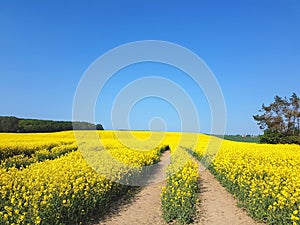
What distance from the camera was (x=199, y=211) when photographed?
8938mm

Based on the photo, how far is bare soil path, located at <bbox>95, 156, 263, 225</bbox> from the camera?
811cm

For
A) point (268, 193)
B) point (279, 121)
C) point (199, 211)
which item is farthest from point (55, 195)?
point (279, 121)

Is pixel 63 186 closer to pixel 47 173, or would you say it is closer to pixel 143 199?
pixel 47 173

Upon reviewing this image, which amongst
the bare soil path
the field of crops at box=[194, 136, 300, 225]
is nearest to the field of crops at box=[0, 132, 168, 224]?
the bare soil path

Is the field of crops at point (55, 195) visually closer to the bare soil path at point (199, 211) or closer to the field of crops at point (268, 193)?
the bare soil path at point (199, 211)

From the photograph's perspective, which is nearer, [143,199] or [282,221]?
[282,221]

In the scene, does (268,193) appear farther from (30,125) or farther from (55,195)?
(30,125)

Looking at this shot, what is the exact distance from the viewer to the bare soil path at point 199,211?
319 inches

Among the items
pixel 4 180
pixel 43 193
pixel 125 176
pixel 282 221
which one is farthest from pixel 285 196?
pixel 4 180

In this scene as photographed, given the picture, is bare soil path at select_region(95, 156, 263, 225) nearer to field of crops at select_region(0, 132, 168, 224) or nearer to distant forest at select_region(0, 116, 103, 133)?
field of crops at select_region(0, 132, 168, 224)

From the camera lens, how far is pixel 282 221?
6691 millimetres

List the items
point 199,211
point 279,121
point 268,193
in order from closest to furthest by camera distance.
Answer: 1. point 268,193
2. point 199,211
3. point 279,121

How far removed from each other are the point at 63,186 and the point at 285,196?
505 cm

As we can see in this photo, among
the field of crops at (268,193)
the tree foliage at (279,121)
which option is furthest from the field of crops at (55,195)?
the tree foliage at (279,121)
